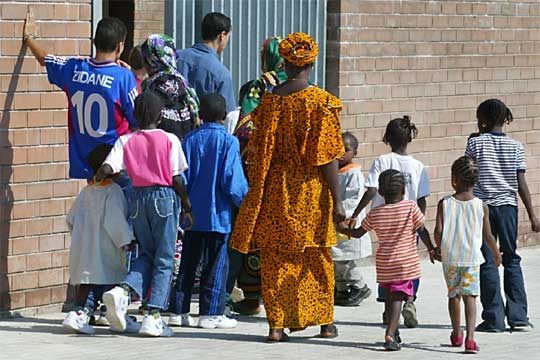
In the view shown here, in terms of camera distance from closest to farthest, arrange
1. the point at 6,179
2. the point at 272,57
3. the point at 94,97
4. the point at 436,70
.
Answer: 1. the point at 94,97
2. the point at 6,179
3. the point at 272,57
4. the point at 436,70

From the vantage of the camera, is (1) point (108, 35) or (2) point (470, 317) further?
(1) point (108, 35)

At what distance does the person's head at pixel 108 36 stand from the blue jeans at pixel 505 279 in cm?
269

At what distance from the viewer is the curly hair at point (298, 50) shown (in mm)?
9031

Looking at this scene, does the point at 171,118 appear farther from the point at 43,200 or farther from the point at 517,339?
the point at 517,339

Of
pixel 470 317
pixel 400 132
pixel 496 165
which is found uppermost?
pixel 400 132

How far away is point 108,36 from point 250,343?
7.00ft

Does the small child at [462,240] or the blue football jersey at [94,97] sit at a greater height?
the blue football jersey at [94,97]

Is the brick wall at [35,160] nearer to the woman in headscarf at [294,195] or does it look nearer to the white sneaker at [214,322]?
the white sneaker at [214,322]

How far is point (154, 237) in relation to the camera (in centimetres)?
934

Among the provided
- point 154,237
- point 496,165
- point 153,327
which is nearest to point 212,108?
point 154,237

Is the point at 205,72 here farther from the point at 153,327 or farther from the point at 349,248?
the point at 153,327

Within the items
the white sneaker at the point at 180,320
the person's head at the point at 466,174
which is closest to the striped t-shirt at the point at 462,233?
the person's head at the point at 466,174

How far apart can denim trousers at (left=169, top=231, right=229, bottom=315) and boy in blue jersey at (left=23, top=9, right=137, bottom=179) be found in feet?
2.70

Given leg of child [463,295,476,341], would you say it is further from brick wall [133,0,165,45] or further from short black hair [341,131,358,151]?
brick wall [133,0,165,45]
